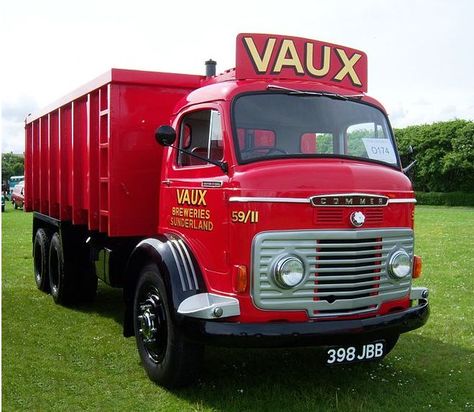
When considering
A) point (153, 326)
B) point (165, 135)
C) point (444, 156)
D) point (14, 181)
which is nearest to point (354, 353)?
point (153, 326)

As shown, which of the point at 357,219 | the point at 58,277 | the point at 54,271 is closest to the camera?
the point at 357,219

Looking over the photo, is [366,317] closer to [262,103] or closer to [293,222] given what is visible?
[293,222]

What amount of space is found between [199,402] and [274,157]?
6.60ft

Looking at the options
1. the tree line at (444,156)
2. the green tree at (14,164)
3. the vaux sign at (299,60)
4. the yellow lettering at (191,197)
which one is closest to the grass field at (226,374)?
the yellow lettering at (191,197)

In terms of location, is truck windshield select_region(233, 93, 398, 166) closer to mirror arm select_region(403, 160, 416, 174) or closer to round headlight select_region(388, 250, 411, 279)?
mirror arm select_region(403, 160, 416, 174)

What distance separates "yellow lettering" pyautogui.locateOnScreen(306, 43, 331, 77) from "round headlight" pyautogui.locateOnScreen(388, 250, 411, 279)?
1694mm

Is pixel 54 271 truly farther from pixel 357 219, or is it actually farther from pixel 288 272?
pixel 357 219

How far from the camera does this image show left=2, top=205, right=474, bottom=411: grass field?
4.95 m

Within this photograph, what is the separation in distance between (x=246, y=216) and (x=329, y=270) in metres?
0.74

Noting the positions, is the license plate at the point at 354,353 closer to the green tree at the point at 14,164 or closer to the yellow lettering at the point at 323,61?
the yellow lettering at the point at 323,61

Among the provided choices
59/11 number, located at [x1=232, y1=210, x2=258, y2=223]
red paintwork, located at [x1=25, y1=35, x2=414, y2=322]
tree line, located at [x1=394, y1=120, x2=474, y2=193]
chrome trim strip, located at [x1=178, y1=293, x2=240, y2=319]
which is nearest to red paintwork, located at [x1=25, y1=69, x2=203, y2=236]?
red paintwork, located at [x1=25, y1=35, x2=414, y2=322]

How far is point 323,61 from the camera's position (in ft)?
18.1

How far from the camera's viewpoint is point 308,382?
5.43 m

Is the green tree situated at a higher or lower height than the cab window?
higher
